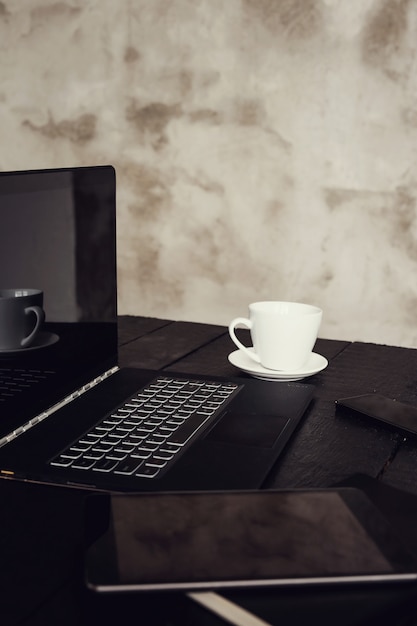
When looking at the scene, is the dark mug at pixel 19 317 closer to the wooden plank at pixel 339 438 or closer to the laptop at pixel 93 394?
the laptop at pixel 93 394

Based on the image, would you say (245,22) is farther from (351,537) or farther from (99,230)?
(351,537)

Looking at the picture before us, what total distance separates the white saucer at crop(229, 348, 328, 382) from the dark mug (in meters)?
0.29

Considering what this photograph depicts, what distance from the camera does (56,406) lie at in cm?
77

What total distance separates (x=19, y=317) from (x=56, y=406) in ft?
0.37

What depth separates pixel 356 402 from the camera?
80 cm

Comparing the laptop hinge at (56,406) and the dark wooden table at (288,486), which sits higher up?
the laptop hinge at (56,406)

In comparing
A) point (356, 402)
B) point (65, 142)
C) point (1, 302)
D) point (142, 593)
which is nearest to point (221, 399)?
point (356, 402)

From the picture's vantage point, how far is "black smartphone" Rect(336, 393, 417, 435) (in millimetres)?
737

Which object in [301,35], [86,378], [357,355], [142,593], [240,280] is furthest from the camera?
[240,280]

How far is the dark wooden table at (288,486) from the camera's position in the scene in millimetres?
408

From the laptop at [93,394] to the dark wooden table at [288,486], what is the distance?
29mm

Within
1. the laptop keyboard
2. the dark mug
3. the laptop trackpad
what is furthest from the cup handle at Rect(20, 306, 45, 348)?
the laptop trackpad

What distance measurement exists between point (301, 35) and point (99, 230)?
0.61m

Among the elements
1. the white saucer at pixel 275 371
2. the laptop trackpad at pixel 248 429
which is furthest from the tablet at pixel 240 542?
the white saucer at pixel 275 371
